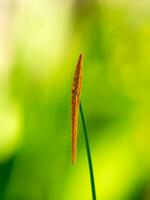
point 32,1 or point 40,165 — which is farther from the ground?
point 32,1

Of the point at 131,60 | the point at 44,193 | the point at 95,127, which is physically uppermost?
the point at 131,60

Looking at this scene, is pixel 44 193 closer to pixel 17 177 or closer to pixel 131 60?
pixel 17 177

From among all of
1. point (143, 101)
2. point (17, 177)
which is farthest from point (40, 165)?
point (143, 101)

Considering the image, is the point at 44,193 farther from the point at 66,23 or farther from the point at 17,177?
the point at 66,23

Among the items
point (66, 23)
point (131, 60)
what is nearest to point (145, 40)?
point (131, 60)

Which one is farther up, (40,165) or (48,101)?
(48,101)

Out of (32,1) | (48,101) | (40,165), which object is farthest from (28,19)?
(40,165)
